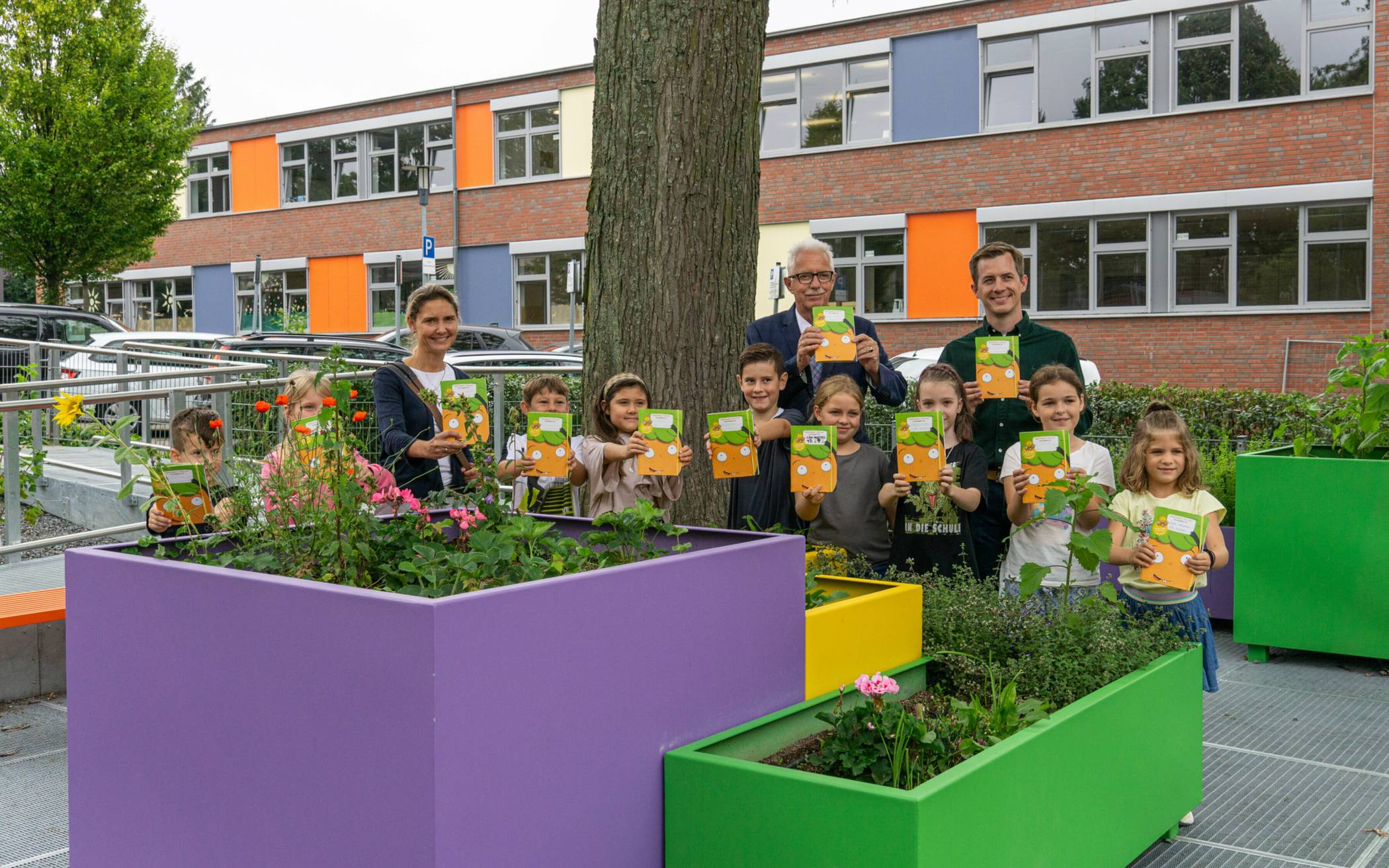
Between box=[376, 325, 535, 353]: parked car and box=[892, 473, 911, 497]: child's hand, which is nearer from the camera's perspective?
box=[892, 473, 911, 497]: child's hand

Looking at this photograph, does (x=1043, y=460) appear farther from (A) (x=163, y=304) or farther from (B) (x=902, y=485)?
(A) (x=163, y=304)

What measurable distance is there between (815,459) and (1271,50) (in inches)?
718

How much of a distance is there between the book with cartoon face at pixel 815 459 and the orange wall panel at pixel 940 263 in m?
18.0

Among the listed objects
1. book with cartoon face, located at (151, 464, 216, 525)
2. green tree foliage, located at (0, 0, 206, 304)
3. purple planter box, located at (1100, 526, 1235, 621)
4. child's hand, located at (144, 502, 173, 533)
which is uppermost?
green tree foliage, located at (0, 0, 206, 304)

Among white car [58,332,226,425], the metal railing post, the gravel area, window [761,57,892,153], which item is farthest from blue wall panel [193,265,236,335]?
the metal railing post

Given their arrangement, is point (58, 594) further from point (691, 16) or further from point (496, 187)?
point (496, 187)

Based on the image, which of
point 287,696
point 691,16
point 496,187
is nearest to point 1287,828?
point 287,696

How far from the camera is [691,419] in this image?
4.79 meters

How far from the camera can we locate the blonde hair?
424 cm

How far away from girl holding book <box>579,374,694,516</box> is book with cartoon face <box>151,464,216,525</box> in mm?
1499

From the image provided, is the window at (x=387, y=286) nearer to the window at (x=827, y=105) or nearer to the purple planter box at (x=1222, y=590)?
the window at (x=827, y=105)

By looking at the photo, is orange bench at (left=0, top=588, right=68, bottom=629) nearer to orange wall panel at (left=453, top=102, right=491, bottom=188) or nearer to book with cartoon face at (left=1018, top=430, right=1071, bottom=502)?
book with cartoon face at (left=1018, top=430, right=1071, bottom=502)

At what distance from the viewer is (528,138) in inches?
1067

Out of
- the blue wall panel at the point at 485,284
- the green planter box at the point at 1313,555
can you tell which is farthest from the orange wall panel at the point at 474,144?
the green planter box at the point at 1313,555
